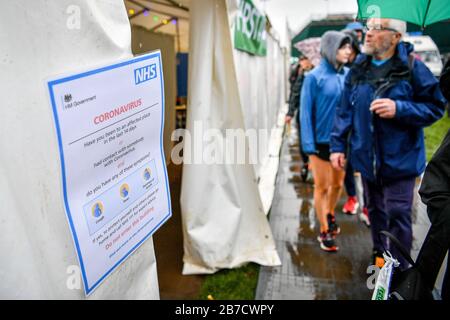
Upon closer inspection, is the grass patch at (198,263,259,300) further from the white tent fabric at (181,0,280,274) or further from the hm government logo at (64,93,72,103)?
the hm government logo at (64,93,72,103)

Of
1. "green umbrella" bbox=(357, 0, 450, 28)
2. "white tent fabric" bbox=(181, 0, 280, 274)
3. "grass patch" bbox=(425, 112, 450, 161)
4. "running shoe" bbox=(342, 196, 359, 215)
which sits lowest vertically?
"grass patch" bbox=(425, 112, 450, 161)

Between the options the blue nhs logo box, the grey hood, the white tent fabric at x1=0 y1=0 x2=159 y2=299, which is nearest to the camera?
the white tent fabric at x1=0 y1=0 x2=159 y2=299

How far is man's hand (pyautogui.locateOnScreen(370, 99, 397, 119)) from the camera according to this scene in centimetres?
239

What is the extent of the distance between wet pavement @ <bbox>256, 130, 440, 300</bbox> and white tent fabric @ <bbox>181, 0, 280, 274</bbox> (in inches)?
10.0

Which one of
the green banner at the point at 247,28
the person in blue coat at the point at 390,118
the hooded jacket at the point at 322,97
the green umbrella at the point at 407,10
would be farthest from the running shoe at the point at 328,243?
the green umbrella at the point at 407,10

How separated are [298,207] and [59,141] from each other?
4.29m

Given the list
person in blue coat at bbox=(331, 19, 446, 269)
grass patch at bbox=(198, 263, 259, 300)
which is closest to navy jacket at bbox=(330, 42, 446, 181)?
person in blue coat at bbox=(331, 19, 446, 269)

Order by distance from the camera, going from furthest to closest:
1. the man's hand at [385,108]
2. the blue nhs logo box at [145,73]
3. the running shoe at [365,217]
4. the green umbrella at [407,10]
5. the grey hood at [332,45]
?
the running shoe at [365,217], the grey hood at [332,45], the man's hand at [385,108], the green umbrella at [407,10], the blue nhs logo box at [145,73]

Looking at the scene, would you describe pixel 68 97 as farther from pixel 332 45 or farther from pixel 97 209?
pixel 332 45

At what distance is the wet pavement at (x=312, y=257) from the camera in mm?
2975

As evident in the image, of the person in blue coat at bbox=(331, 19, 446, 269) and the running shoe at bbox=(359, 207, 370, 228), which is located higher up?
the person in blue coat at bbox=(331, 19, 446, 269)

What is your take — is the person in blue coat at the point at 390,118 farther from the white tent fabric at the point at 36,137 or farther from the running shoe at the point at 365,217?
the white tent fabric at the point at 36,137

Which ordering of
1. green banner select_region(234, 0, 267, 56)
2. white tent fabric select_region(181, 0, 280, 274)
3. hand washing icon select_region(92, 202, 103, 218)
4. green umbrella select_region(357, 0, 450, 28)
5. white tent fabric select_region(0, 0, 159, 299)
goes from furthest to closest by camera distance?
green banner select_region(234, 0, 267, 56)
white tent fabric select_region(181, 0, 280, 274)
green umbrella select_region(357, 0, 450, 28)
hand washing icon select_region(92, 202, 103, 218)
white tent fabric select_region(0, 0, 159, 299)
